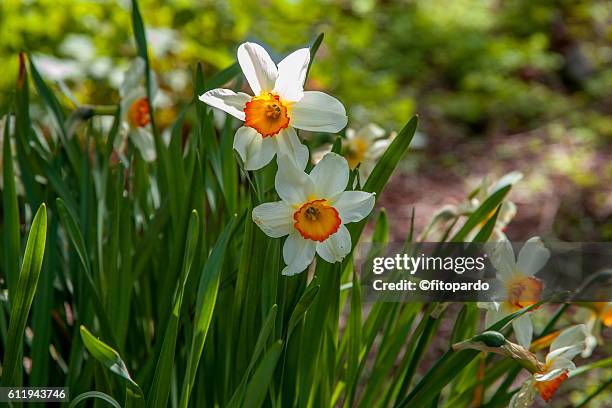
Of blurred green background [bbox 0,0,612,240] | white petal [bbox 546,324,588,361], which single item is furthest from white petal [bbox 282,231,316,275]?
blurred green background [bbox 0,0,612,240]

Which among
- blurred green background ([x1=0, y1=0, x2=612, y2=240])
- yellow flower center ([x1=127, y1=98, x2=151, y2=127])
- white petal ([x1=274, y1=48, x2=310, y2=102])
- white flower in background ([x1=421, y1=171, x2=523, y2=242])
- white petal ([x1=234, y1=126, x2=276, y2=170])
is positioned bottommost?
white petal ([x1=234, y1=126, x2=276, y2=170])

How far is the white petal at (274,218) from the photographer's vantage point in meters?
0.76

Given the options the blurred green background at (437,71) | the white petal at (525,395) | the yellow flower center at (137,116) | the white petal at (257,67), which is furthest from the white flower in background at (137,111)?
the blurred green background at (437,71)

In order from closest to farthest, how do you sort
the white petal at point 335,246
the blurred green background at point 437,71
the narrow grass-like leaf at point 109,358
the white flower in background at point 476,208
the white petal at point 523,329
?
the narrow grass-like leaf at point 109,358 < the white petal at point 335,246 < the white petal at point 523,329 < the white flower in background at point 476,208 < the blurred green background at point 437,71

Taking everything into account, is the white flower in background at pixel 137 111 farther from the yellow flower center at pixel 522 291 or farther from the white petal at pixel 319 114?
the yellow flower center at pixel 522 291

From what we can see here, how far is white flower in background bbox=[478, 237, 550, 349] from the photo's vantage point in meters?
0.91

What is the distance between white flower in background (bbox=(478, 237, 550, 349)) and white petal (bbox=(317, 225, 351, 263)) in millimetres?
223

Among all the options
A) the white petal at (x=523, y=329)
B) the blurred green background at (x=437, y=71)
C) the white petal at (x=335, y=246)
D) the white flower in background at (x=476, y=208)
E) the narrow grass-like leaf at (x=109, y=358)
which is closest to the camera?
the narrow grass-like leaf at (x=109, y=358)

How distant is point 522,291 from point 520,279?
0.05 ft

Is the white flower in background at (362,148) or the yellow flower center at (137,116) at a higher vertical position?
the yellow flower center at (137,116)

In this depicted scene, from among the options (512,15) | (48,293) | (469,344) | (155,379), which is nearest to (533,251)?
(469,344)

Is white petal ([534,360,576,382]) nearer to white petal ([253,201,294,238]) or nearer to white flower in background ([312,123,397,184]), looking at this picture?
white petal ([253,201,294,238])

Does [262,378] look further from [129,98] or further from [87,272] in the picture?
[129,98]

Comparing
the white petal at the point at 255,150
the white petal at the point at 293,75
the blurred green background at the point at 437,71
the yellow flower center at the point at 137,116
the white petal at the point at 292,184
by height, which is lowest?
the white petal at the point at 292,184
